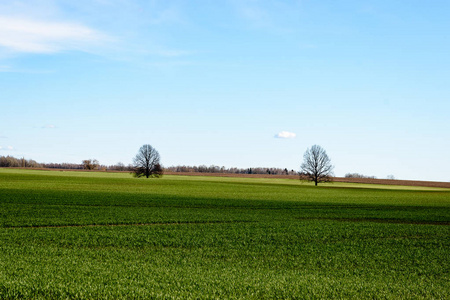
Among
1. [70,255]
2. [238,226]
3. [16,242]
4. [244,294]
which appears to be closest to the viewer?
[244,294]

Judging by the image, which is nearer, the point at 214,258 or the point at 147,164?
the point at 214,258

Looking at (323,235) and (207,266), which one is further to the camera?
(323,235)

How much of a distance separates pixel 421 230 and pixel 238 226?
442 inches

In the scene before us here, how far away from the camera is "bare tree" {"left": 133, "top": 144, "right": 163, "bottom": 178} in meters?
124

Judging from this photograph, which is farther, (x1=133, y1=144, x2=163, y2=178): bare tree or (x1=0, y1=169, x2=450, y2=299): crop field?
(x1=133, y1=144, x2=163, y2=178): bare tree

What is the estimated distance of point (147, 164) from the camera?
12644cm

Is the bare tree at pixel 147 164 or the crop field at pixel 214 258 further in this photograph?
the bare tree at pixel 147 164

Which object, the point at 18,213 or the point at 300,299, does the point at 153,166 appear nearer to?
the point at 18,213

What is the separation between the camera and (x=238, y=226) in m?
24.2

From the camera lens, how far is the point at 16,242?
1780cm

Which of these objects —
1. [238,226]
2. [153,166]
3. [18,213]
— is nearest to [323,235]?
[238,226]

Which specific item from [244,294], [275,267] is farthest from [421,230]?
[244,294]

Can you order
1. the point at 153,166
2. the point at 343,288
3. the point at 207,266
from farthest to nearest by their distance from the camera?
the point at 153,166 → the point at 207,266 → the point at 343,288

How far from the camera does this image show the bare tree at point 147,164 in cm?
12425
